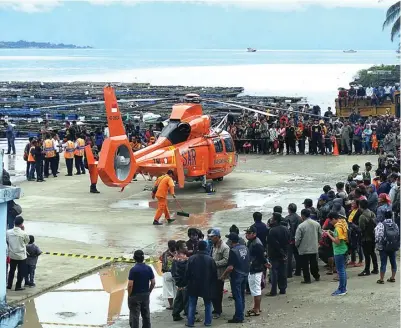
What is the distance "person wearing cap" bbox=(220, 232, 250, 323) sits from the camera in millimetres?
11789

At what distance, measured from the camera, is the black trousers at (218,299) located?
1205 centimetres

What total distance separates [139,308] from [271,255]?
235cm

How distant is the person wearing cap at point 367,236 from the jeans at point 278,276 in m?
1.43

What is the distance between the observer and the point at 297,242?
1351 centimetres

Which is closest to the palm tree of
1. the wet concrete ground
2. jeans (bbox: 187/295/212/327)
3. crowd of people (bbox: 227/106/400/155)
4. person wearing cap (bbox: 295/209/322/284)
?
crowd of people (bbox: 227/106/400/155)

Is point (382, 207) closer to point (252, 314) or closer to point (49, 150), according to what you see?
point (252, 314)

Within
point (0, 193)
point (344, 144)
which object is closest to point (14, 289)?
point (0, 193)

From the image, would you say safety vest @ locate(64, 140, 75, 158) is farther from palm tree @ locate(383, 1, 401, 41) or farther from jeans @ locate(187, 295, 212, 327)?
palm tree @ locate(383, 1, 401, 41)

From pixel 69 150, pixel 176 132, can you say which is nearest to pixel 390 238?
pixel 176 132

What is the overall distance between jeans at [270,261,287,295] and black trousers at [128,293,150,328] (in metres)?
2.31

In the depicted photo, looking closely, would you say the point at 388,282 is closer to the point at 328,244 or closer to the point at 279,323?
the point at 328,244

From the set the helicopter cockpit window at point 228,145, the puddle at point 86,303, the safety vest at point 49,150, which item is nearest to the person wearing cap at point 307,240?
the puddle at point 86,303

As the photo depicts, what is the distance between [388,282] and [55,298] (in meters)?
4.83

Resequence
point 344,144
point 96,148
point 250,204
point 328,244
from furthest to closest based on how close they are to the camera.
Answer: point 344,144 → point 96,148 → point 250,204 → point 328,244
